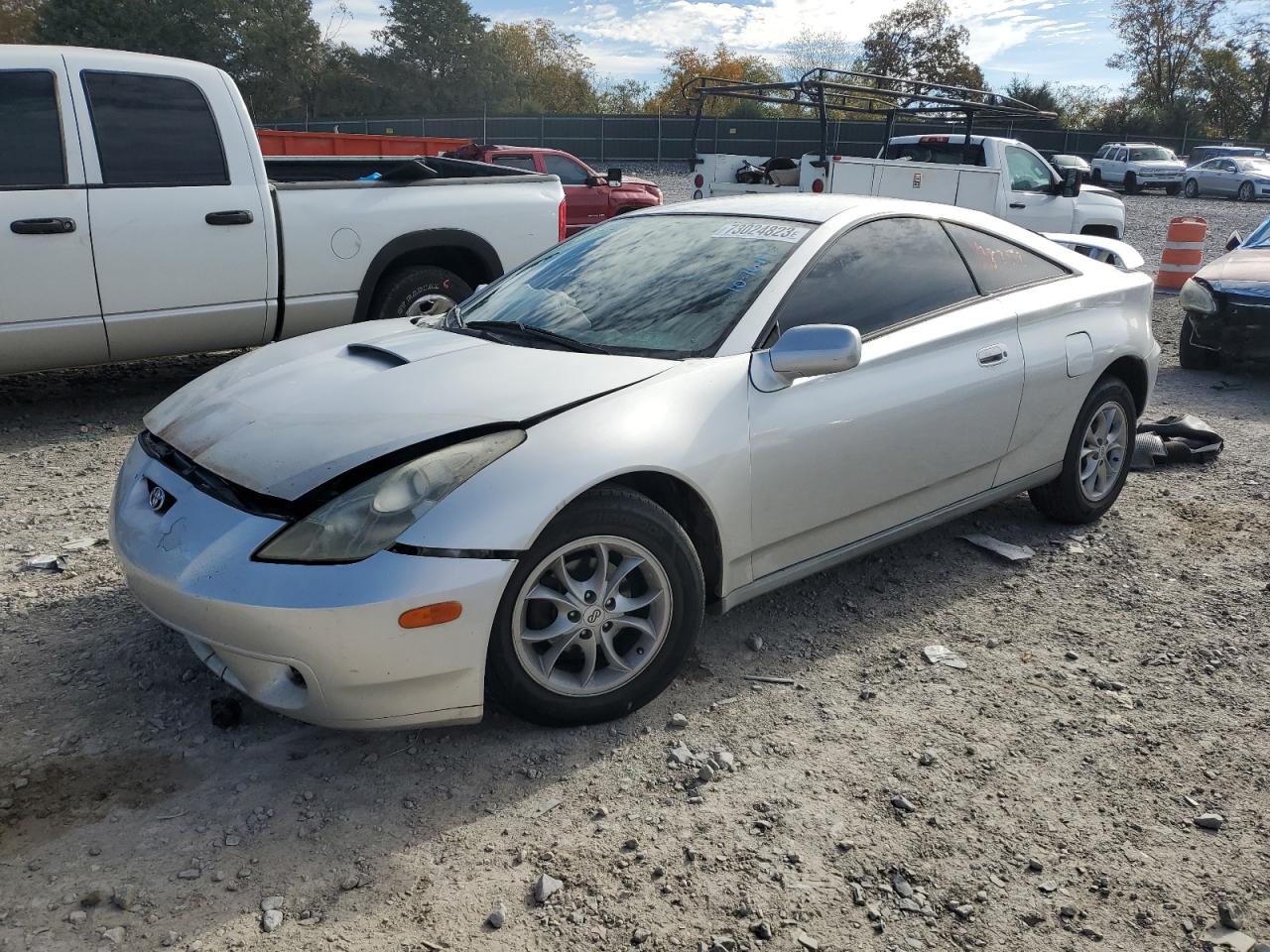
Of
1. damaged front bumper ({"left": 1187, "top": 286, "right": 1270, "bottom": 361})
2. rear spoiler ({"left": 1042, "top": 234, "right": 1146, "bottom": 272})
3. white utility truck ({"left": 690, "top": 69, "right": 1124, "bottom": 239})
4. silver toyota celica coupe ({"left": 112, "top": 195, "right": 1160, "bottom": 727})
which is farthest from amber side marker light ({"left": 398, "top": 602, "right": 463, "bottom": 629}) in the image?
Answer: white utility truck ({"left": 690, "top": 69, "right": 1124, "bottom": 239})

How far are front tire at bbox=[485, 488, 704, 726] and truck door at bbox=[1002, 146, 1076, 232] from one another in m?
10.2

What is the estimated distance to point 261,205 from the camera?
20.4 ft

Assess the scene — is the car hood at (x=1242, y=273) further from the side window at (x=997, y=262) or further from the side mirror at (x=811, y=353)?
the side mirror at (x=811, y=353)

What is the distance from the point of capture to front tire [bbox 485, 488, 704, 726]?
2.86 meters

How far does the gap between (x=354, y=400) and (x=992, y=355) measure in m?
2.43

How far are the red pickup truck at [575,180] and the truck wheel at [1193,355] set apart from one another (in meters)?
9.02

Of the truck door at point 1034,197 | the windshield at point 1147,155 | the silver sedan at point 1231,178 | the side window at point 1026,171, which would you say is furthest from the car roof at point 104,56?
the windshield at point 1147,155

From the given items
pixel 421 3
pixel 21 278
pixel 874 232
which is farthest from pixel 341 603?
pixel 421 3

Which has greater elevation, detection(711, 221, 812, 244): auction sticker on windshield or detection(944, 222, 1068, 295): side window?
detection(711, 221, 812, 244): auction sticker on windshield

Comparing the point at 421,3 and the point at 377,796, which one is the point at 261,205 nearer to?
the point at 377,796

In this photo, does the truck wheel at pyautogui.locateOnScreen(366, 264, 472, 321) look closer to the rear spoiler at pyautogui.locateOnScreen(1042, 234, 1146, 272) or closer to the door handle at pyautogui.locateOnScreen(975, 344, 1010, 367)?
the door handle at pyautogui.locateOnScreen(975, 344, 1010, 367)

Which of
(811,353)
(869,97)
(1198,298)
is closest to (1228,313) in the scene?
(1198,298)

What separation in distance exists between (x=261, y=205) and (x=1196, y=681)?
5.43 metres

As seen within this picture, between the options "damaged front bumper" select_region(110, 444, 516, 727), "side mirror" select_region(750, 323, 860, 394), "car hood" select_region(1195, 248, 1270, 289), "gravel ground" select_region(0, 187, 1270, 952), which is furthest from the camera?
"car hood" select_region(1195, 248, 1270, 289)
